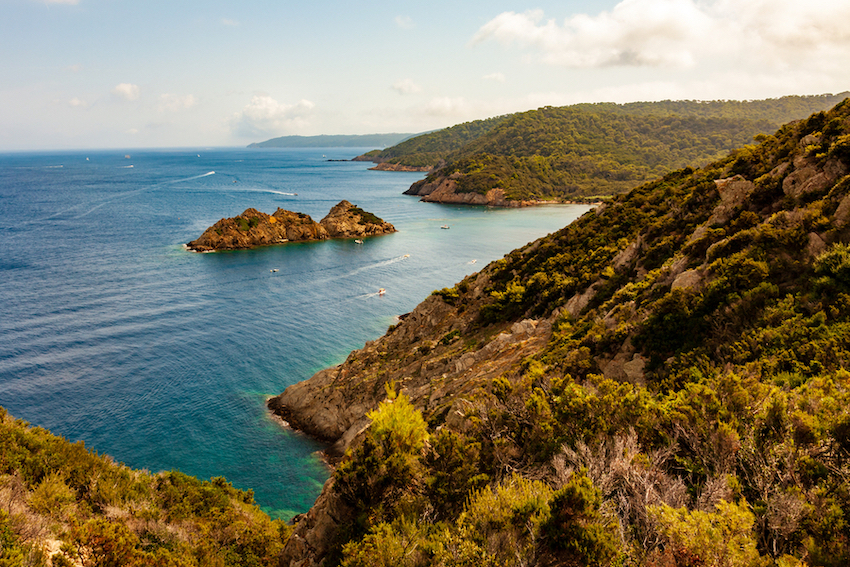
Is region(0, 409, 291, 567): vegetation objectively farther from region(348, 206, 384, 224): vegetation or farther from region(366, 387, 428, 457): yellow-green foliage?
region(348, 206, 384, 224): vegetation

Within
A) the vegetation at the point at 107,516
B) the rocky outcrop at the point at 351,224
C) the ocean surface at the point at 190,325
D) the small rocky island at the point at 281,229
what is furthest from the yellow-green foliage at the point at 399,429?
the rocky outcrop at the point at 351,224

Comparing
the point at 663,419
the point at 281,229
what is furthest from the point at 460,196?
the point at 663,419

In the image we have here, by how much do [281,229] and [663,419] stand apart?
11179 cm

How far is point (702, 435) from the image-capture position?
12.4m

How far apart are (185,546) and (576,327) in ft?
71.5

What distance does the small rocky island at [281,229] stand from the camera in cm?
10244

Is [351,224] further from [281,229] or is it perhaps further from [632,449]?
[632,449]

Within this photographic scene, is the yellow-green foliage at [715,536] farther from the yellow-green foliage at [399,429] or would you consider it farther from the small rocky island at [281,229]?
the small rocky island at [281,229]

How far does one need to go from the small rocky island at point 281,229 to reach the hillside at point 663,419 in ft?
286

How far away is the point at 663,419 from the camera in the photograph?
13.5 m

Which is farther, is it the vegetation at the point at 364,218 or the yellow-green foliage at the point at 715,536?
the vegetation at the point at 364,218

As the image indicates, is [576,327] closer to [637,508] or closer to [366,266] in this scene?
[637,508]

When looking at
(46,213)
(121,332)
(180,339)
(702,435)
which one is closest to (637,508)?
(702,435)

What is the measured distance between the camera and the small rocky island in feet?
336
